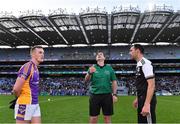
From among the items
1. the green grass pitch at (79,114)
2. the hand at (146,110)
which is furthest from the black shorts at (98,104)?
the green grass pitch at (79,114)

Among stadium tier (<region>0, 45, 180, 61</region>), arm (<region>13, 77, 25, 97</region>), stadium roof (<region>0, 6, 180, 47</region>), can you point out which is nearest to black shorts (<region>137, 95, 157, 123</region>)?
arm (<region>13, 77, 25, 97</region>)

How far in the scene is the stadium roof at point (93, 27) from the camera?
51103mm

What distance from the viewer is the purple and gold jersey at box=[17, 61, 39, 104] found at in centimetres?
622

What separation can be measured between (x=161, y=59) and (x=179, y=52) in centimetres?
406

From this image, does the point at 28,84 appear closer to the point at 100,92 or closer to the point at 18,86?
the point at 18,86

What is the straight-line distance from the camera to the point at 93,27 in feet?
193

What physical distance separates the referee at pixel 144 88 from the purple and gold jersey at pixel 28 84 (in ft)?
6.25

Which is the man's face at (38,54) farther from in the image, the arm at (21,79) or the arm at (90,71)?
the arm at (90,71)

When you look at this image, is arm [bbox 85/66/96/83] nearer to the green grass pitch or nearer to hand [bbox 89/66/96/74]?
hand [bbox 89/66/96/74]

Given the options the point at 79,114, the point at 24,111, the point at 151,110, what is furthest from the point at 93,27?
the point at 24,111

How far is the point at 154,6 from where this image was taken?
49.5 m

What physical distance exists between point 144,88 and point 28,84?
6.89 feet

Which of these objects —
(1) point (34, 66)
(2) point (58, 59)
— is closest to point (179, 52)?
(2) point (58, 59)

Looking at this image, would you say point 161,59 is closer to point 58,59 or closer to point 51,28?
point 58,59
